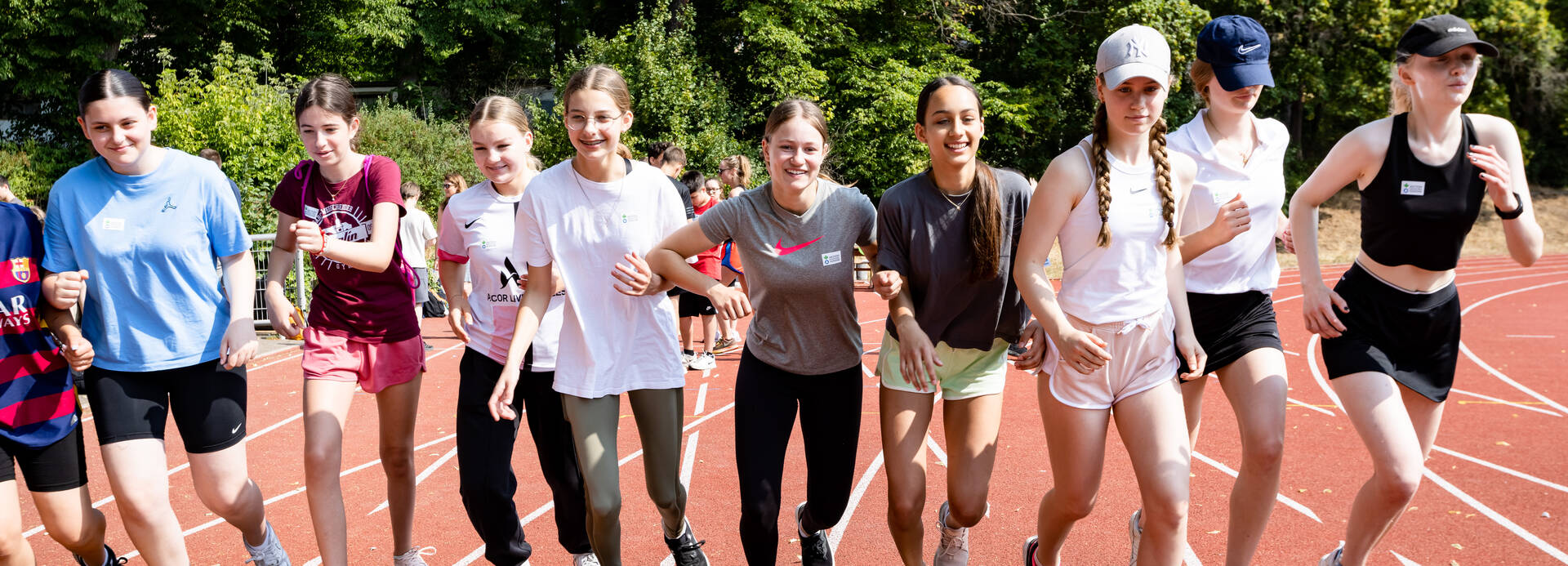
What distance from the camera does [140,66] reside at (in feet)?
91.8

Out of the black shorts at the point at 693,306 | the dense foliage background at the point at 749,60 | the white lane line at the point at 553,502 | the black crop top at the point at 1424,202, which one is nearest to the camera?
the black crop top at the point at 1424,202

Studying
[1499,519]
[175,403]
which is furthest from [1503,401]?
[175,403]

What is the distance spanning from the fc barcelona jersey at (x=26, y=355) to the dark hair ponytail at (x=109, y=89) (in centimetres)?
46

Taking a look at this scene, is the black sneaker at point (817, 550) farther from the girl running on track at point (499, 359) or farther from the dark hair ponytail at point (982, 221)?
the dark hair ponytail at point (982, 221)

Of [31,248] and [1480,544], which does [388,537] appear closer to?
[31,248]

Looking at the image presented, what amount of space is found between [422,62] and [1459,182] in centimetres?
3081

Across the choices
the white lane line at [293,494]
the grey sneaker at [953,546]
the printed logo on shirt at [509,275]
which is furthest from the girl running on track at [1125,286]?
the white lane line at [293,494]

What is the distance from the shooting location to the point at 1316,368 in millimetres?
9406

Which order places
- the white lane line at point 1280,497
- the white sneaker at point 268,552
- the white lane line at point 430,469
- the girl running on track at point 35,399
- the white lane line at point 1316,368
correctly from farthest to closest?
the white lane line at point 1316,368
the white lane line at point 430,469
the white lane line at point 1280,497
the white sneaker at point 268,552
the girl running on track at point 35,399

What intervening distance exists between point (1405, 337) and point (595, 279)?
9.20 ft

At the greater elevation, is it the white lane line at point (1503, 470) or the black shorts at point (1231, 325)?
the black shorts at point (1231, 325)

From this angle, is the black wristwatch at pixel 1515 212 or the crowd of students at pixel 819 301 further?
the black wristwatch at pixel 1515 212

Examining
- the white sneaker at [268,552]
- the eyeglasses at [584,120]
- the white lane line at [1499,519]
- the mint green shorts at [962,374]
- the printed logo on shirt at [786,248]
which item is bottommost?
the white lane line at [1499,519]

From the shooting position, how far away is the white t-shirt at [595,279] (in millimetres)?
3523
